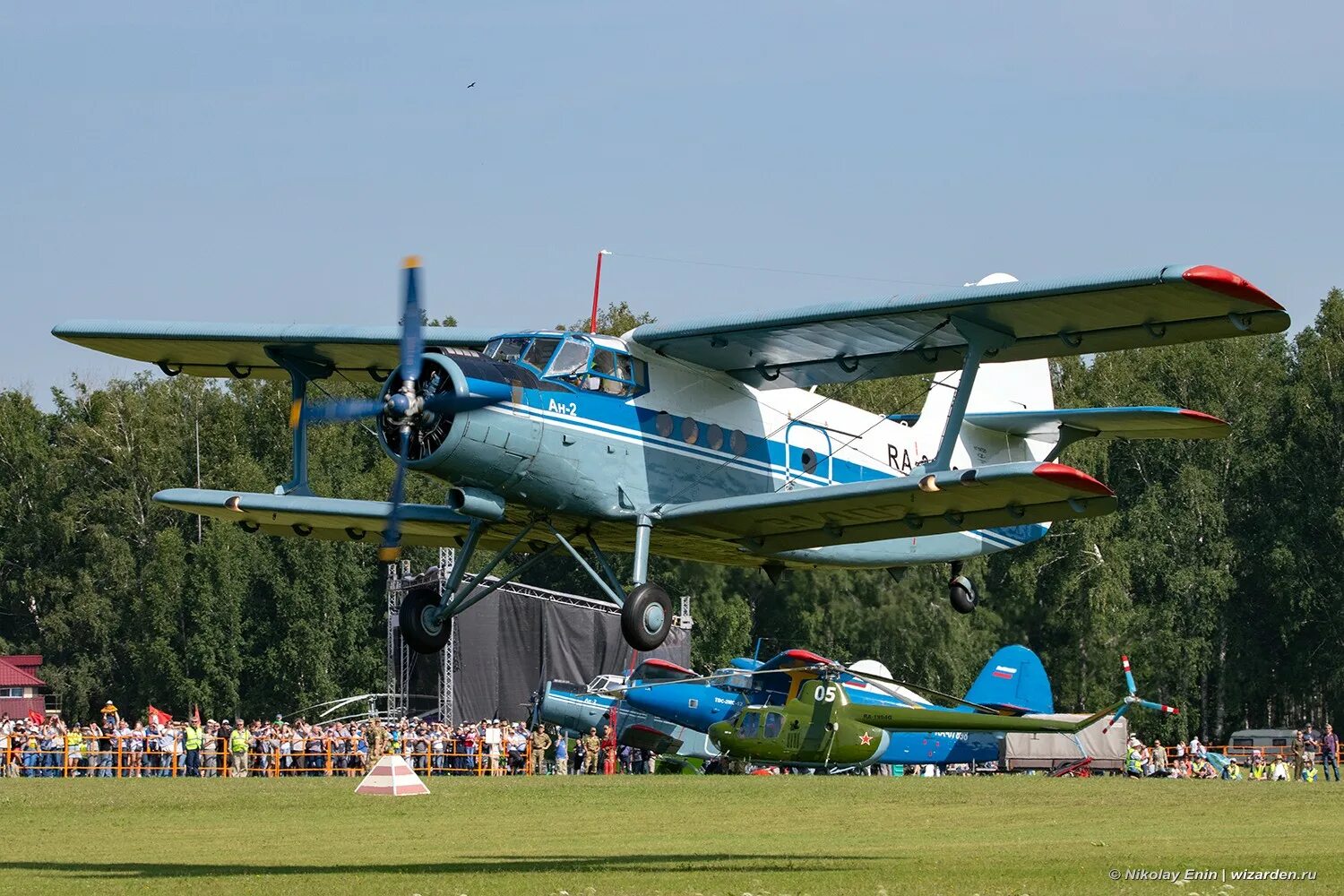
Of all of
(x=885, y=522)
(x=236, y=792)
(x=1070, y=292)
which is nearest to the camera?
(x=1070, y=292)

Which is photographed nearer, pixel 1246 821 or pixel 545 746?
pixel 1246 821

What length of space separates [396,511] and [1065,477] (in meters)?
7.89

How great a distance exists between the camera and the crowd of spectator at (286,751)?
4097cm

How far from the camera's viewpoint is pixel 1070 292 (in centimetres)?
2152

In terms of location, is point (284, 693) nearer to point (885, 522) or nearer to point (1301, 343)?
point (1301, 343)

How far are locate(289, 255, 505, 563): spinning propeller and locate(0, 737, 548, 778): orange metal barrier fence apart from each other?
20.1 meters

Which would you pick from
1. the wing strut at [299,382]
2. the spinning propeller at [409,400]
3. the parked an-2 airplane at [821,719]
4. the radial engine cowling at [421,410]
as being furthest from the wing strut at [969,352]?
the parked an-2 airplane at [821,719]

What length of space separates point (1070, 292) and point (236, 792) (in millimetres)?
18604

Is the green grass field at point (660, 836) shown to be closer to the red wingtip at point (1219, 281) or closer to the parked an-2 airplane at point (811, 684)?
the parked an-2 airplane at point (811, 684)

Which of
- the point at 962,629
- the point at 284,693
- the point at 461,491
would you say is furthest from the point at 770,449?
the point at 284,693

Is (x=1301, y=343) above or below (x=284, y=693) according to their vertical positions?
above

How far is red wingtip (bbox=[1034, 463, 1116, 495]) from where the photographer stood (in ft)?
68.8

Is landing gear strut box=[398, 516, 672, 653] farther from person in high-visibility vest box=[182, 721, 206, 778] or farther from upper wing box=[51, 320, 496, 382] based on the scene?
person in high-visibility vest box=[182, 721, 206, 778]

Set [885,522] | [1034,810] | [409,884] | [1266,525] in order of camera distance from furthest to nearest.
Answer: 1. [1266,525]
2. [1034,810]
3. [885,522]
4. [409,884]
